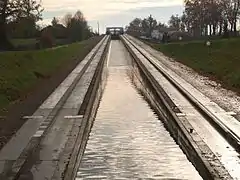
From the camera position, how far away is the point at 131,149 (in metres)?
10.7

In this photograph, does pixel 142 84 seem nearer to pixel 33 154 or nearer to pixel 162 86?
pixel 162 86

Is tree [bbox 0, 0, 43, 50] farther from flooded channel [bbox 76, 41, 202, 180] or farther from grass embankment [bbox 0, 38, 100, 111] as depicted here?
flooded channel [bbox 76, 41, 202, 180]

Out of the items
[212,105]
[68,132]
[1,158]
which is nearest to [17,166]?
[1,158]

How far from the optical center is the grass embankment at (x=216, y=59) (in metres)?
24.2

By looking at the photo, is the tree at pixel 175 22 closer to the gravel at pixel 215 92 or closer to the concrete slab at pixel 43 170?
the gravel at pixel 215 92

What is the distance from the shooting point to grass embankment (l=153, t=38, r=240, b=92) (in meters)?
24.2

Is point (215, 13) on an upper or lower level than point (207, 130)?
upper

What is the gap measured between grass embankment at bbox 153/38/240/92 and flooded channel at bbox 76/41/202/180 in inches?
281

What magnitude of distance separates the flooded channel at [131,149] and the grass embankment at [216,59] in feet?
23.4

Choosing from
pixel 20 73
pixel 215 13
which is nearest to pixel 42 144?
pixel 20 73

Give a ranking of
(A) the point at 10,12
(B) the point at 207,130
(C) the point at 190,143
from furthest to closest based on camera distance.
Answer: (A) the point at 10,12
(B) the point at 207,130
(C) the point at 190,143

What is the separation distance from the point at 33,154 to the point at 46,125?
304cm

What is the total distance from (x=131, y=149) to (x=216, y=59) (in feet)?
82.6

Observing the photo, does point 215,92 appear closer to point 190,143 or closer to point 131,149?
point 190,143
